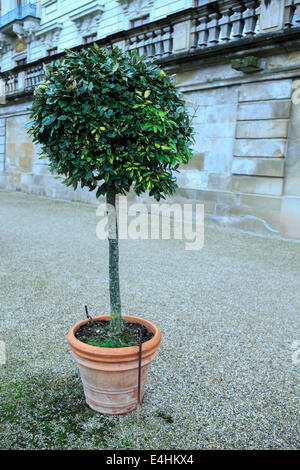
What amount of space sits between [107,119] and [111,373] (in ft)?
5.25

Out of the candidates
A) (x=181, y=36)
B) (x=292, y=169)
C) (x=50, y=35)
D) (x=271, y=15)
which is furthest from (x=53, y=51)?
(x=292, y=169)

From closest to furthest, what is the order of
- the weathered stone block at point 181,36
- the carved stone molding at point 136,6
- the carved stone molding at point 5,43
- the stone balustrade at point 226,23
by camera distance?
1. the stone balustrade at point 226,23
2. the weathered stone block at point 181,36
3. the carved stone molding at point 136,6
4. the carved stone molding at point 5,43

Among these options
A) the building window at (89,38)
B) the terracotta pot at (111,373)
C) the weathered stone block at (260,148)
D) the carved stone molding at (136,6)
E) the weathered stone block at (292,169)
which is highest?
the carved stone molding at (136,6)

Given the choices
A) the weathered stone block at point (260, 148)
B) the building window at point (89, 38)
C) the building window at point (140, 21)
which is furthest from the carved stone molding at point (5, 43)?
the weathered stone block at point (260, 148)

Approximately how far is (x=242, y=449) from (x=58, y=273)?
4.02 metres

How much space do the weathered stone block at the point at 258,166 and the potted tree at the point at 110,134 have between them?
6.46 metres

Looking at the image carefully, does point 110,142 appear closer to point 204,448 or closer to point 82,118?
point 82,118

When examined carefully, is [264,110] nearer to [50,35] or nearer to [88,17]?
[88,17]

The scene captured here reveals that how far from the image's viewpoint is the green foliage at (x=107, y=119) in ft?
7.79

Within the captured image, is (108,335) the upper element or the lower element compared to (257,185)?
lower

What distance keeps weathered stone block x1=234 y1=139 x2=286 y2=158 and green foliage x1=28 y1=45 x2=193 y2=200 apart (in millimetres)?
6560

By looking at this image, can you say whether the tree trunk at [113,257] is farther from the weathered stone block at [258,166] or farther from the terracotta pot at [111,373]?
the weathered stone block at [258,166]

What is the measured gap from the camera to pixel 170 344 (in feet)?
11.7

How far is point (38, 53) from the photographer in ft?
66.6
